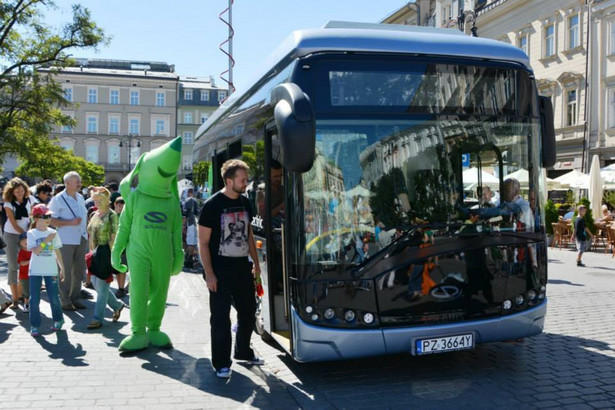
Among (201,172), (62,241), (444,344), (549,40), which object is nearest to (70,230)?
(62,241)

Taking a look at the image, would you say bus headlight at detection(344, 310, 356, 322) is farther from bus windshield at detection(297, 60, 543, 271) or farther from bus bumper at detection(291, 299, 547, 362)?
bus windshield at detection(297, 60, 543, 271)

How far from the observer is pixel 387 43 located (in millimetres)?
5270

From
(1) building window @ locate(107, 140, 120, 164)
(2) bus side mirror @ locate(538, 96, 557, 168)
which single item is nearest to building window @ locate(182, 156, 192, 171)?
(1) building window @ locate(107, 140, 120, 164)

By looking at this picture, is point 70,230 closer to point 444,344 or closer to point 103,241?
point 103,241

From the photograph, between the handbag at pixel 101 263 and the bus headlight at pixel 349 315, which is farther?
the handbag at pixel 101 263

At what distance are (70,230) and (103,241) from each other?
955mm

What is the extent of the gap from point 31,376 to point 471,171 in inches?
168

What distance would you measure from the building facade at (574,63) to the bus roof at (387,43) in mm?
22637

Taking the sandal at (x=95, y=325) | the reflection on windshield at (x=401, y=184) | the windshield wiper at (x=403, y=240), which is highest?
the reflection on windshield at (x=401, y=184)

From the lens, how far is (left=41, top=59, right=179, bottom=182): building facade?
78250 mm

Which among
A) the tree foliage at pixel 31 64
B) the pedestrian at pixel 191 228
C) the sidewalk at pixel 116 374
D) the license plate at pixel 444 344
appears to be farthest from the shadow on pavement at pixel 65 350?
the tree foliage at pixel 31 64

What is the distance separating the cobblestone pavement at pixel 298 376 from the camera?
4926mm

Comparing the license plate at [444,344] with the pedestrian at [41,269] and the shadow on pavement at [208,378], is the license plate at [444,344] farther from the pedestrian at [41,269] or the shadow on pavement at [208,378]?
the pedestrian at [41,269]

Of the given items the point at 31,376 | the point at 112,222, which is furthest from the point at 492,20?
the point at 31,376
